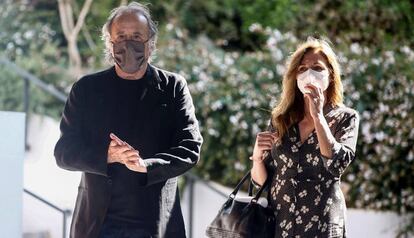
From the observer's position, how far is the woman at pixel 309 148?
11.8ft

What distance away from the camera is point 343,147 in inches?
141

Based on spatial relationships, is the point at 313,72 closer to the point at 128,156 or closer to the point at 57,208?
the point at 128,156

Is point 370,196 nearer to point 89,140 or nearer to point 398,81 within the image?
point 398,81

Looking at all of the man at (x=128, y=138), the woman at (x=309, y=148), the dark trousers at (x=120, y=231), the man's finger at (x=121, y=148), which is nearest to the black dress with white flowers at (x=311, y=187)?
the woman at (x=309, y=148)

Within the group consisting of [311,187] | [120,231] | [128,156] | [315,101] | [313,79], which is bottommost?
[120,231]

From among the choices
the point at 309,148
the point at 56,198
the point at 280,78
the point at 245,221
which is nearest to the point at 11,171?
the point at 245,221

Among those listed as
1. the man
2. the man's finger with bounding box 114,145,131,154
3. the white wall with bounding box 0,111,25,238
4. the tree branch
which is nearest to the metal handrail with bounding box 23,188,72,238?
the white wall with bounding box 0,111,25,238

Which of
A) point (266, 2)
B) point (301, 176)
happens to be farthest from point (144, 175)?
point (266, 2)

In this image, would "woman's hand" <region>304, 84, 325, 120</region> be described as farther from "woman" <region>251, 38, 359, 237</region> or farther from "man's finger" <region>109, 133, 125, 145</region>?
"man's finger" <region>109, 133, 125, 145</region>

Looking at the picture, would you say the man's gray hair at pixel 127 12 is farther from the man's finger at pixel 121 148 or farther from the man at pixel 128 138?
the man's finger at pixel 121 148

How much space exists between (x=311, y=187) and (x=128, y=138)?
742mm

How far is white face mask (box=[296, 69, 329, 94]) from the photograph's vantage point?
3674 millimetres

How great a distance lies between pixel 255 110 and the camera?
26.3ft

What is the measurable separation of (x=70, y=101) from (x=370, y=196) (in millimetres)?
4502
